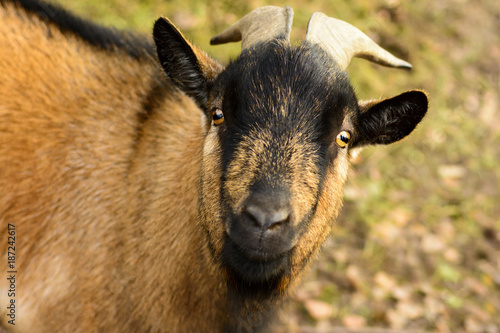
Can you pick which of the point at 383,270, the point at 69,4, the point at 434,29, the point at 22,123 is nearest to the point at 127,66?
the point at 22,123

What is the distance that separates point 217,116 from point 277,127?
493 millimetres

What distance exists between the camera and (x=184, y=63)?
306 centimetres

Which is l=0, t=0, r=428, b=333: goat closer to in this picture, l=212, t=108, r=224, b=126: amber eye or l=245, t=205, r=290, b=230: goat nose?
l=212, t=108, r=224, b=126: amber eye

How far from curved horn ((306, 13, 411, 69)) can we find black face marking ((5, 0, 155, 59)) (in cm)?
158

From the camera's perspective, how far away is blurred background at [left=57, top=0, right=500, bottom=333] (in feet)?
16.7

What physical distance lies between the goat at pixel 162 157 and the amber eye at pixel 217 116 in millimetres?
13

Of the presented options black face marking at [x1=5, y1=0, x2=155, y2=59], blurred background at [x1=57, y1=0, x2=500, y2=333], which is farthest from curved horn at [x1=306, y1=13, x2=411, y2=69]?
black face marking at [x1=5, y1=0, x2=155, y2=59]

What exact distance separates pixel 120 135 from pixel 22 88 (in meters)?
0.79

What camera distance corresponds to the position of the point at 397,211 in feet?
20.2

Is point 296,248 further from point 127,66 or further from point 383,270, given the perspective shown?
point 383,270

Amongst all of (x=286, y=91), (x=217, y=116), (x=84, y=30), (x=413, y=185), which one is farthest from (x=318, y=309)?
Result: (x=84, y=30)

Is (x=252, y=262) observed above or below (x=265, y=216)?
below

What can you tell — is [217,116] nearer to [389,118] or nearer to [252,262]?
[252,262]

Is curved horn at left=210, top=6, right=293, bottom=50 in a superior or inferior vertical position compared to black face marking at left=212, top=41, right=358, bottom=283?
superior
